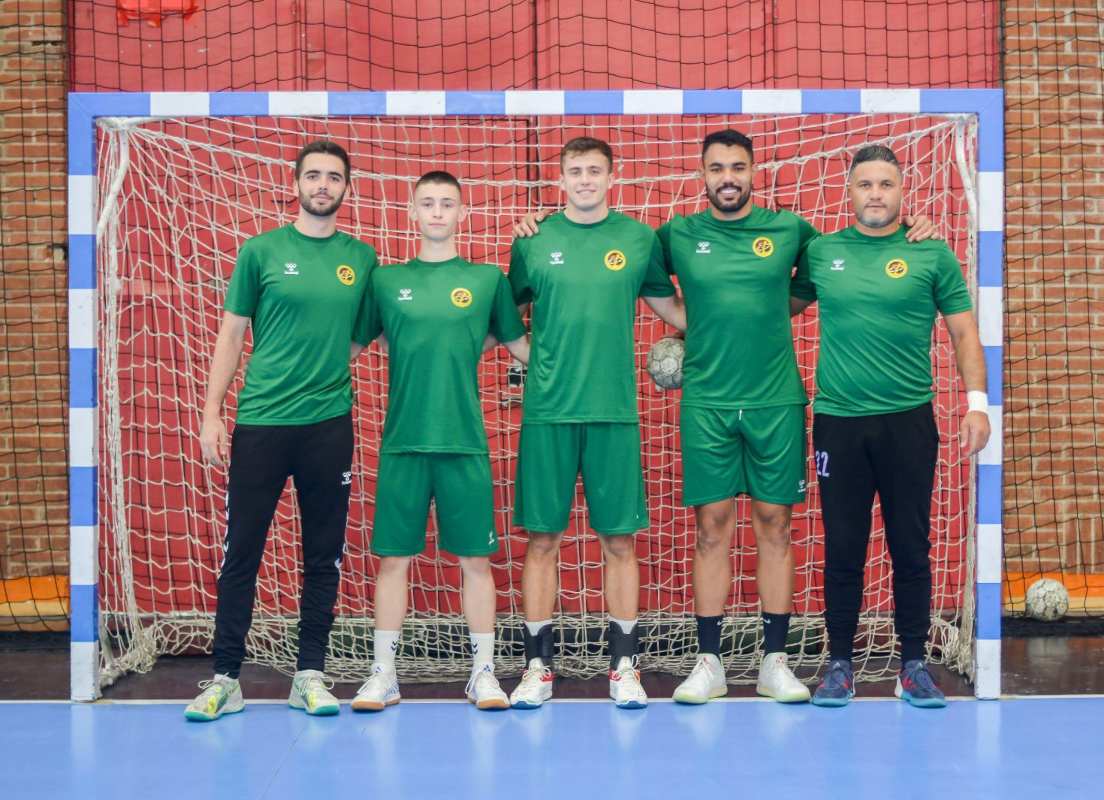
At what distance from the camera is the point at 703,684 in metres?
4.35

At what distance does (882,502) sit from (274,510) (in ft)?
7.14

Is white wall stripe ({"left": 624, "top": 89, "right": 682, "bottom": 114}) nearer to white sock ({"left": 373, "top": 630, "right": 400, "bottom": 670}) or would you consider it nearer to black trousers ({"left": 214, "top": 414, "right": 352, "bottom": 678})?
black trousers ({"left": 214, "top": 414, "right": 352, "bottom": 678})

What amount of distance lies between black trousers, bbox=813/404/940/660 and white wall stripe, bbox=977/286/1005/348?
48cm

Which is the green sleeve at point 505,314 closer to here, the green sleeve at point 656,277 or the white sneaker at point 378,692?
the green sleeve at point 656,277

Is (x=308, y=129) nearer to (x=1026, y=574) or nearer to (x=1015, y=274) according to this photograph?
(x=1015, y=274)

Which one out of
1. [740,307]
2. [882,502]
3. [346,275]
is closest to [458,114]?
[346,275]

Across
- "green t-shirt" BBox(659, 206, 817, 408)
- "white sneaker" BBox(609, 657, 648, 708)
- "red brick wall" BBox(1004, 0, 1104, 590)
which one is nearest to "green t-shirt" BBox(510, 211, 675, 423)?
"green t-shirt" BBox(659, 206, 817, 408)

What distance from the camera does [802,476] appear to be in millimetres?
4348

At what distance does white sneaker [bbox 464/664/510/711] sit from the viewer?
425 cm

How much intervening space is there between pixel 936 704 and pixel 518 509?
1.67m

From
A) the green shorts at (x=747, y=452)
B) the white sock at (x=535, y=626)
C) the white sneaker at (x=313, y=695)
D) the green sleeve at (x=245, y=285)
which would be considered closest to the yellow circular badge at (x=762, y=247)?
the green shorts at (x=747, y=452)

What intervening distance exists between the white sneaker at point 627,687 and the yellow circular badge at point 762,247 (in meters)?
1.57

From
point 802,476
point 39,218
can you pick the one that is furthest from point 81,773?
point 39,218

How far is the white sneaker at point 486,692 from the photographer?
425 centimetres
